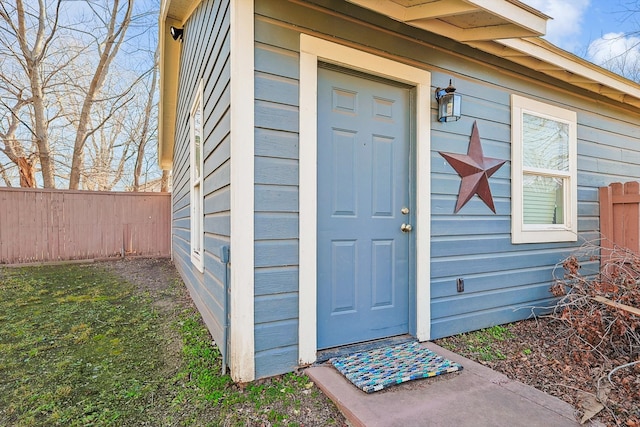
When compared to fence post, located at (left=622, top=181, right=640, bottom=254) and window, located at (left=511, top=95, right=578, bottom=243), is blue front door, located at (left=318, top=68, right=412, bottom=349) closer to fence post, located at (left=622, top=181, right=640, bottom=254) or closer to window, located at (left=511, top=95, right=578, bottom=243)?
window, located at (left=511, top=95, right=578, bottom=243)

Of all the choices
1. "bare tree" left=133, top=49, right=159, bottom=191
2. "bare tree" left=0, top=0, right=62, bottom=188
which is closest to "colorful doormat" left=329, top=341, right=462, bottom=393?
"bare tree" left=0, top=0, right=62, bottom=188

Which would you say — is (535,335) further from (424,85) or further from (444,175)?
(424,85)

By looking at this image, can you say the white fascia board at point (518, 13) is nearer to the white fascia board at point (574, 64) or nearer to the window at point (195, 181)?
the white fascia board at point (574, 64)

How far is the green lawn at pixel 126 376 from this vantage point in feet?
5.95

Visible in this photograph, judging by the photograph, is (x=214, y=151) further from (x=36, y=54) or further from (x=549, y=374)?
(x=36, y=54)

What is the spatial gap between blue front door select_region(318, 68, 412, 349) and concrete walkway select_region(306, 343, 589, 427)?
0.53m

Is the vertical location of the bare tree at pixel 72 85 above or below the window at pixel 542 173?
above

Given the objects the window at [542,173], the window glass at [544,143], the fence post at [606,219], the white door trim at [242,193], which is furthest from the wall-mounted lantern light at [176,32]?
the fence post at [606,219]

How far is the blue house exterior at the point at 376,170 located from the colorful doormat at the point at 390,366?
19 cm

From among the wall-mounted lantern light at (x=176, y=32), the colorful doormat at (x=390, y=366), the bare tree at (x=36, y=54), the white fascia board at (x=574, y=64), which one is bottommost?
the colorful doormat at (x=390, y=366)

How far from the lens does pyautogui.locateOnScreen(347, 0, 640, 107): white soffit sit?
2.29m

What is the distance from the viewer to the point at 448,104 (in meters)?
2.77

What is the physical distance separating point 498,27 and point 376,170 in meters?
1.44

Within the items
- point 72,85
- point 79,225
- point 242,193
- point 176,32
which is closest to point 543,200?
point 242,193
